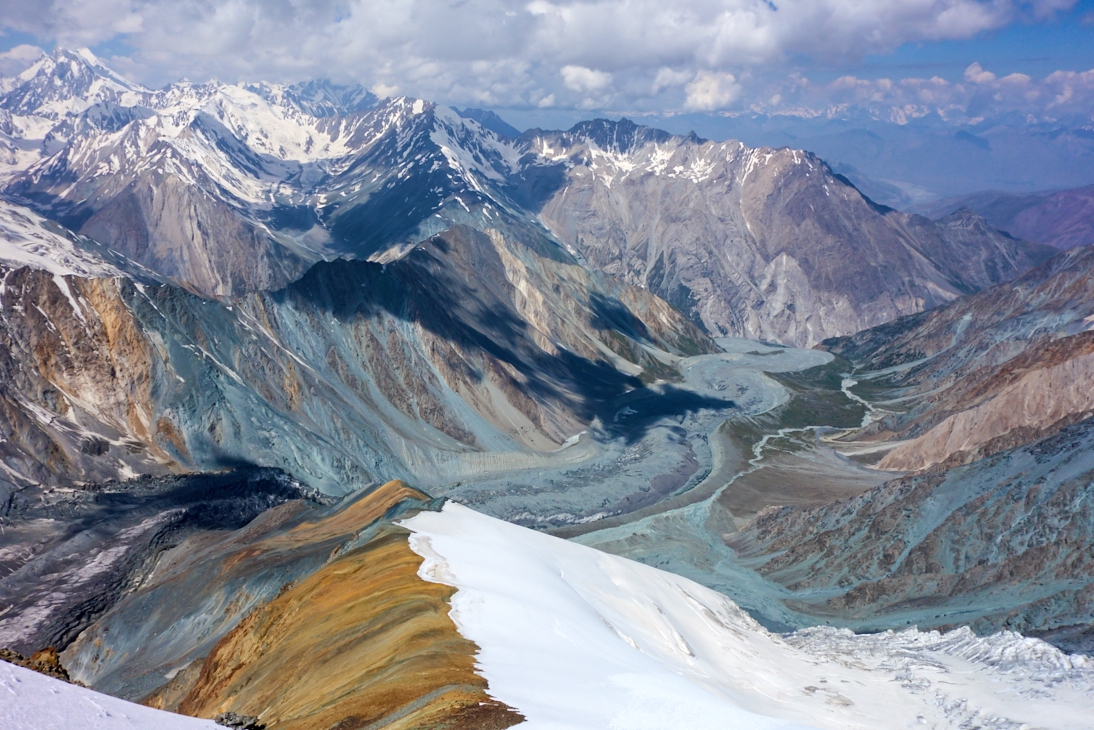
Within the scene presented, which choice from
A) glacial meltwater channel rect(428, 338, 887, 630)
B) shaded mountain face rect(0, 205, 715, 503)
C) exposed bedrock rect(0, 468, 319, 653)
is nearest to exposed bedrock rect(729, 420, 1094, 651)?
glacial meltwater channel rect(428, 338, 887, 630)

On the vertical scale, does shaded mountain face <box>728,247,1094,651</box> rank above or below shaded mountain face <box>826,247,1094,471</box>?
below

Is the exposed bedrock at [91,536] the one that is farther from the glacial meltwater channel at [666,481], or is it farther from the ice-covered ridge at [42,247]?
the ice-covered ridge at [42,247]

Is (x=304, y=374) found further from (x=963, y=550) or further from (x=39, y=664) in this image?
(x=39, y=664)

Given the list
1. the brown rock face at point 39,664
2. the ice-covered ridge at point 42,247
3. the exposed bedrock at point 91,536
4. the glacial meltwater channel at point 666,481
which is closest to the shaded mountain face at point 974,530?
the glacial meltwater channel at point 666,481

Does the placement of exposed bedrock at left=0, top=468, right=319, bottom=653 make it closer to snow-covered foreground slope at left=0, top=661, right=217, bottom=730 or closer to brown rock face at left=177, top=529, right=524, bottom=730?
brown rock face at left=177, top=529, right=524, bottom=730

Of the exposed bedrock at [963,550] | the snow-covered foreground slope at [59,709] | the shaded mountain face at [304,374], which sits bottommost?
the exposed bedrock at [963,550]

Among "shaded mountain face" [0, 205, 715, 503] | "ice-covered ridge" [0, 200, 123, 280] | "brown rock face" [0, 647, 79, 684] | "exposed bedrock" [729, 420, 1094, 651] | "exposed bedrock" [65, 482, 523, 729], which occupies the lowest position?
"exposed bedrock" [729, 420, 1094, 651]

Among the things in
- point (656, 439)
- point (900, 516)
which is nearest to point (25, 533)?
point (900, 516)
